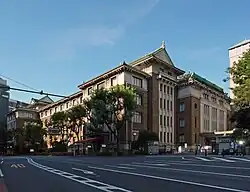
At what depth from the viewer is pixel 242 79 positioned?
89.8ft

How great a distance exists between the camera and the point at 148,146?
224 feet

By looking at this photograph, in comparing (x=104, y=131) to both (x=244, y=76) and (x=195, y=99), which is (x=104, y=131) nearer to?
(x=195, y=99)

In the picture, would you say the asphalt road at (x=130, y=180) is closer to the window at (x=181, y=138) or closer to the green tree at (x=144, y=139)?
the green tree at (x=144, y=139)

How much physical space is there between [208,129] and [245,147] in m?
40.4

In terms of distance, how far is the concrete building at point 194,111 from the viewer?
286 ft

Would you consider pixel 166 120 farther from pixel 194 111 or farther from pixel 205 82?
pixel 205 82

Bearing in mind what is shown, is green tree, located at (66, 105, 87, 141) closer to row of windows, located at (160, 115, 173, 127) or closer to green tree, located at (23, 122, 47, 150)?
row of windows, located at (160, 115, 173, 127)

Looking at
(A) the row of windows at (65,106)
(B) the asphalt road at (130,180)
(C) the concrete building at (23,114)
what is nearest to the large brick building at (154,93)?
(A) the row of windows at (65,106)

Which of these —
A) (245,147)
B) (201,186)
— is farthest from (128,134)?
(201,186)

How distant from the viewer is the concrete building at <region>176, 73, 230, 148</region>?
286 feet

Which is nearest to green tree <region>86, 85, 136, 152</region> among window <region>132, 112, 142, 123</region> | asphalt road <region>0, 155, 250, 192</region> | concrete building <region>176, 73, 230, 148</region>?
window <region>132, 112, 142, 123</region>

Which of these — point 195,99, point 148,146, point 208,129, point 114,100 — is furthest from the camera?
point 208,129

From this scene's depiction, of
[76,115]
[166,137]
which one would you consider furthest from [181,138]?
[76,115]

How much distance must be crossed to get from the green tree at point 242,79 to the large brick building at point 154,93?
45.8 meters
